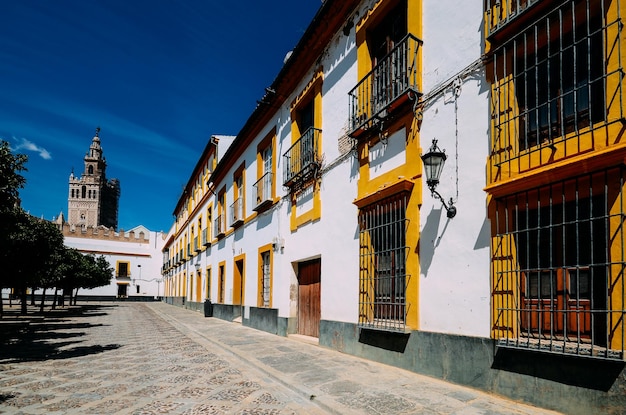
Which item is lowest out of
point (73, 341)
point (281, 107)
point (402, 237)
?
point (73, 341)

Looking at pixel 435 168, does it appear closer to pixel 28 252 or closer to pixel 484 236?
pixel 484 236

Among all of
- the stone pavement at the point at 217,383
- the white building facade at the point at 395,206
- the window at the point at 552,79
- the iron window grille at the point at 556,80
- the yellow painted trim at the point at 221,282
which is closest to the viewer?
the iron window grille at the point at 556,80

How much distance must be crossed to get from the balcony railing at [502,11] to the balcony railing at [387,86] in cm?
132

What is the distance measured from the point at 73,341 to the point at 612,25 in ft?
35.9

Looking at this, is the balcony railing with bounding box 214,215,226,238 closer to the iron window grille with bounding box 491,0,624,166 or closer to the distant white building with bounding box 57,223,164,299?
the iron window grille with bounding box 491,0,624,166

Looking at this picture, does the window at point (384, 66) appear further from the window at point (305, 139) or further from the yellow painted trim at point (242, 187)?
the yellow painted trim at point (242, 187)

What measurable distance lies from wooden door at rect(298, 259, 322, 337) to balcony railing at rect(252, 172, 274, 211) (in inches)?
104

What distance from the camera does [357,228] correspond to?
7723 mm

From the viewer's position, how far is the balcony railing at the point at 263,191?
12445 mm

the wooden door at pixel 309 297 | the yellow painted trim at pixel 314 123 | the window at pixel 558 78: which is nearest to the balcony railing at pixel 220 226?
the yellow painted trim at pixel 314 123

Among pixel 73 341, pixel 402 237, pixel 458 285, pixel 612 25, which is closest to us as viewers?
pixel 612 25

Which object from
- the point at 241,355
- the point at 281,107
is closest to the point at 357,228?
the point at 241,355

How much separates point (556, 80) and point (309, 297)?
677 cm

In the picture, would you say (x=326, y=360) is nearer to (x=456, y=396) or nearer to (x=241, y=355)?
(x=241, y=355)
